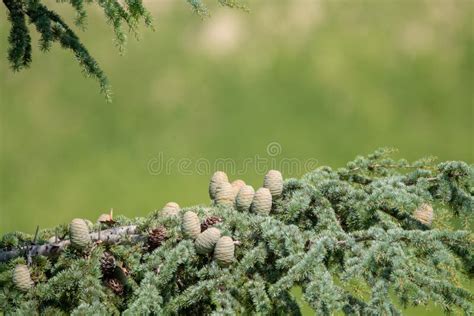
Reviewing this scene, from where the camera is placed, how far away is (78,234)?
122 cm

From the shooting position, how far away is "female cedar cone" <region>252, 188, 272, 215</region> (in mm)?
1280

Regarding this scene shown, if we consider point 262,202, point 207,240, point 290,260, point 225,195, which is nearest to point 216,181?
point 225,195

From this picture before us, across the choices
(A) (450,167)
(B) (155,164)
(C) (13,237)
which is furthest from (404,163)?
(B) (155,164)

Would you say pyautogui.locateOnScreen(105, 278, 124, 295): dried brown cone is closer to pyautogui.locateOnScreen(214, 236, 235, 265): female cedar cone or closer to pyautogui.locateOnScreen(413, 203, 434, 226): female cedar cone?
pyautogui.locateOnScreen(214, 236, 235, 265): female cedar cone

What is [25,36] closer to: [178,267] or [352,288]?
[178,267]

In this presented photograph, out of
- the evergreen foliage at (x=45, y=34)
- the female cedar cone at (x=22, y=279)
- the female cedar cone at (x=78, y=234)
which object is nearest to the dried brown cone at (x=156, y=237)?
the female cedar cone at (x=78, y=234)

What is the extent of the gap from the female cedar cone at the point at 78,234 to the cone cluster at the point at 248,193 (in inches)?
11.4

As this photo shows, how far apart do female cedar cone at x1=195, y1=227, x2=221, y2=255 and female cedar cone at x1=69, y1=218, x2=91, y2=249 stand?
8.7 inches

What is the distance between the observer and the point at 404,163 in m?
1.53

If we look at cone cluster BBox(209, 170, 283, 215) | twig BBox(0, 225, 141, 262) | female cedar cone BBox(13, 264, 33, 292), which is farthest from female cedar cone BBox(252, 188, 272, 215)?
female cedar cone BBox(13, 264, 33, 292)

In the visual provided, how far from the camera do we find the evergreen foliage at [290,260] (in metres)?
1.05

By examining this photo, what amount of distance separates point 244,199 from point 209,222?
0.09 meters

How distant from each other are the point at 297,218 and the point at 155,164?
2399 millimetres

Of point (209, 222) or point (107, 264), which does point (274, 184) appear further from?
point (107, 264)
